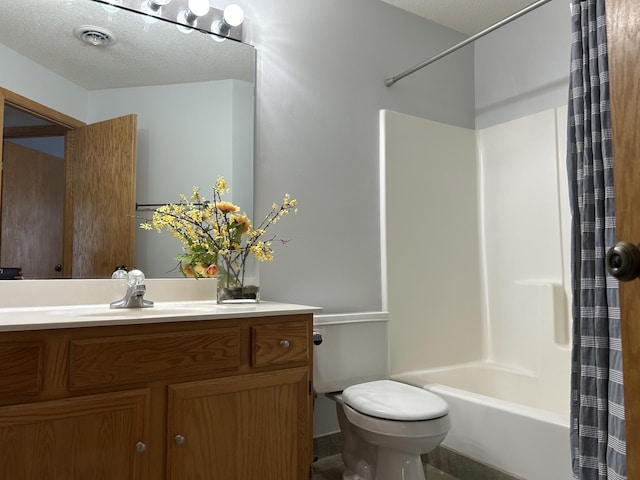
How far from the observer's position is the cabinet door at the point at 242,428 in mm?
1324

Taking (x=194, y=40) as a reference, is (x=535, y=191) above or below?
below

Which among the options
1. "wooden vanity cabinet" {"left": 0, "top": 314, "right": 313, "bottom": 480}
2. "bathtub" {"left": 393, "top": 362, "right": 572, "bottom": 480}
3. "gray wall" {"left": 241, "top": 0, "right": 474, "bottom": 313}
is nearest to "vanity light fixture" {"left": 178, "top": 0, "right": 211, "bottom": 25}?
"gray wall" {"left": 241, "top": 0, "right": 474, "bottom": 313}

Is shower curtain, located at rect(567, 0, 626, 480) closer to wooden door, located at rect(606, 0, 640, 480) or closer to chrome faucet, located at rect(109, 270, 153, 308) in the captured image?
wooden door, located at rect(606, 0, 640, 480)

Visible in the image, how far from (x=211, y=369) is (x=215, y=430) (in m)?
0.18

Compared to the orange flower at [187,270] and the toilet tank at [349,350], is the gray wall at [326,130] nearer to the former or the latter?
the toilet tank at [349,350]

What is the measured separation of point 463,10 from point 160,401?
2583 millimetres

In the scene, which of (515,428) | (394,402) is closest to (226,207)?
(394,402)

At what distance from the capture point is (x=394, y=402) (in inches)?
69.2

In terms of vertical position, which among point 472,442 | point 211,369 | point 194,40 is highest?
point 194,40

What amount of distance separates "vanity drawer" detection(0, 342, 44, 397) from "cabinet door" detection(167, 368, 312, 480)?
0.35 m

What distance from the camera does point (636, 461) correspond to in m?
0.55

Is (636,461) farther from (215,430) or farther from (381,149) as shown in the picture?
(381,149)

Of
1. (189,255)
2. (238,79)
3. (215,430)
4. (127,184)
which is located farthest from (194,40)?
(215,430)

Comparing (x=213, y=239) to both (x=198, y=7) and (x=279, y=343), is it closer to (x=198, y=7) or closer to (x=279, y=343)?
(x=279, y=343)
